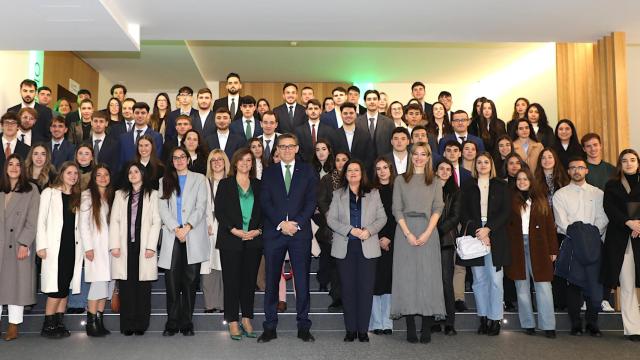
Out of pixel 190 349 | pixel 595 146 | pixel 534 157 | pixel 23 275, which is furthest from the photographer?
pixel 534 157

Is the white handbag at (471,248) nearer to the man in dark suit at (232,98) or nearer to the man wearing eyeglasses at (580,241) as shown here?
the man wearing eyeglasses at (580,241)

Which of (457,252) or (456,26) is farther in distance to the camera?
(456,26)

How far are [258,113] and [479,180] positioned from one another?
3334mm

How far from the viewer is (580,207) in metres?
5.55

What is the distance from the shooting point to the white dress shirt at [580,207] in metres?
5.54

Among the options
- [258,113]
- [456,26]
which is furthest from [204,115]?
[456,26]

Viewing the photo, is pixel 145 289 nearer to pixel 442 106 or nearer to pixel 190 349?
pixel 190 349

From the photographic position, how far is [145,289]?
536 cm

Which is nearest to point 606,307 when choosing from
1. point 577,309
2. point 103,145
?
point 577,309

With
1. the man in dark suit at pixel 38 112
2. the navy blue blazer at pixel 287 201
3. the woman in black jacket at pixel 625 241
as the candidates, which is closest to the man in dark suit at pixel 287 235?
the navy blue blazer at pixel 287 201

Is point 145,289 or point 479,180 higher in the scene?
point 479,180

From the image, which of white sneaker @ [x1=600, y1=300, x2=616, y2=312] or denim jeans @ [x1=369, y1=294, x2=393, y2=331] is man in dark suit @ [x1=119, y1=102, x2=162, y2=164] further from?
white sneaker @ [x1=600, y1=300, x2=616, y2=312]

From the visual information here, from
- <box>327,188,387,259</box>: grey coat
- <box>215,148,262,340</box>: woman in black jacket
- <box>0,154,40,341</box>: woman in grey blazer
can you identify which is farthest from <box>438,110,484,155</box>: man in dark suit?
<box>0,154,40,341</box>: woman in grey blazer

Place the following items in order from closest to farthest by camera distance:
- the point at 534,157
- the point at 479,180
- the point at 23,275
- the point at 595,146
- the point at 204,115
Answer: the point at 23,275, the point at 479,180, the point at 595,146, the point at 534,157, the point at 204,115
